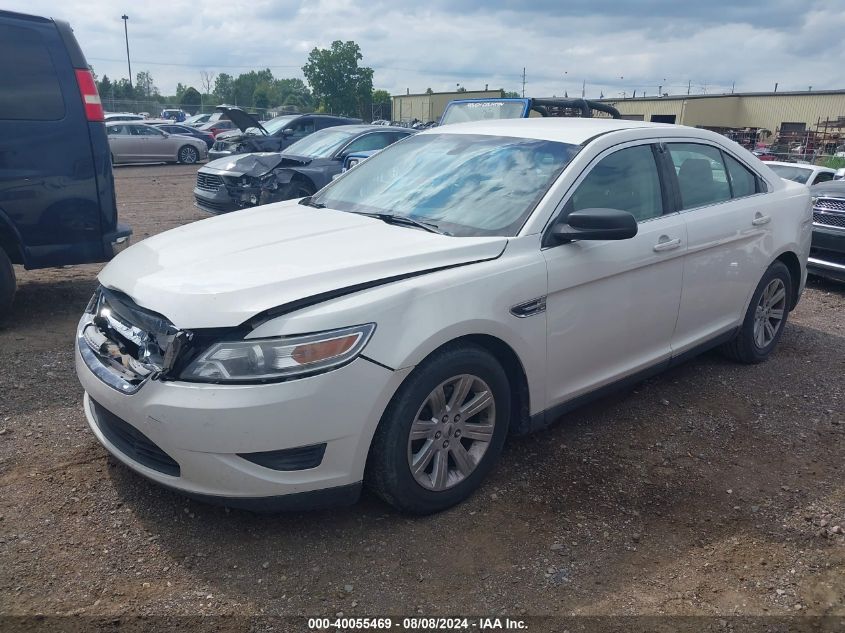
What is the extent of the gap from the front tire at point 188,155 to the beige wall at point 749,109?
35883 millimetres

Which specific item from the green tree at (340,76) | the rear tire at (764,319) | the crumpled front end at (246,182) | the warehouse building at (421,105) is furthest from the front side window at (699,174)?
the green tree at (340,76)

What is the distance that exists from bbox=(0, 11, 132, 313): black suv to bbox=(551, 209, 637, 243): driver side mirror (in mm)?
3901

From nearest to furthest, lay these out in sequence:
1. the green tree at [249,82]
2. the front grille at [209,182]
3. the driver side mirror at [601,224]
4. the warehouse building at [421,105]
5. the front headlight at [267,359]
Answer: the front headlight at [267,359], the driver side mirror at [601,224], the front grille at [209,182], the warehouse building at [421,105], the green tree at [249,82]

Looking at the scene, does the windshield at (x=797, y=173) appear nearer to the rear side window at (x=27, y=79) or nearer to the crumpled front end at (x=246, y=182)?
the crumpled front end at (x=246, y=182)

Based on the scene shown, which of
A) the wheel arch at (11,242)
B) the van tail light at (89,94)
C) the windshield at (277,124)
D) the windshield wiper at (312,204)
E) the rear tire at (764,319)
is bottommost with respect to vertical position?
the rear tire at (764,319)

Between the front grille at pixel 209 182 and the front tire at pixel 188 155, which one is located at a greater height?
the front grille at pixel 209 182

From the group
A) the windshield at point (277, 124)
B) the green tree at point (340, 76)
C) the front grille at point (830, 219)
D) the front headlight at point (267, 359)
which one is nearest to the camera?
the front headlight at point (267, 359)

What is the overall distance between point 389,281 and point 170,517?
1.42 metres

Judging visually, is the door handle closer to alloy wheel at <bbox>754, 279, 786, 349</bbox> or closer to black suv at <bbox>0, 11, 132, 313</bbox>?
alloy wheel at <bbox>754, 279, 786, 349</bbox>

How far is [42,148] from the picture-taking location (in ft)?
17.2

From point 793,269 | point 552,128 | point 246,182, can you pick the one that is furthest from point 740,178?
point 246,182

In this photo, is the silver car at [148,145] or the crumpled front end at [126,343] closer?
the crumpled front end at [126,343]

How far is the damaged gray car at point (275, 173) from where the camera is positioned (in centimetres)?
954

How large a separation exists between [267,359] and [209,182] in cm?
850
